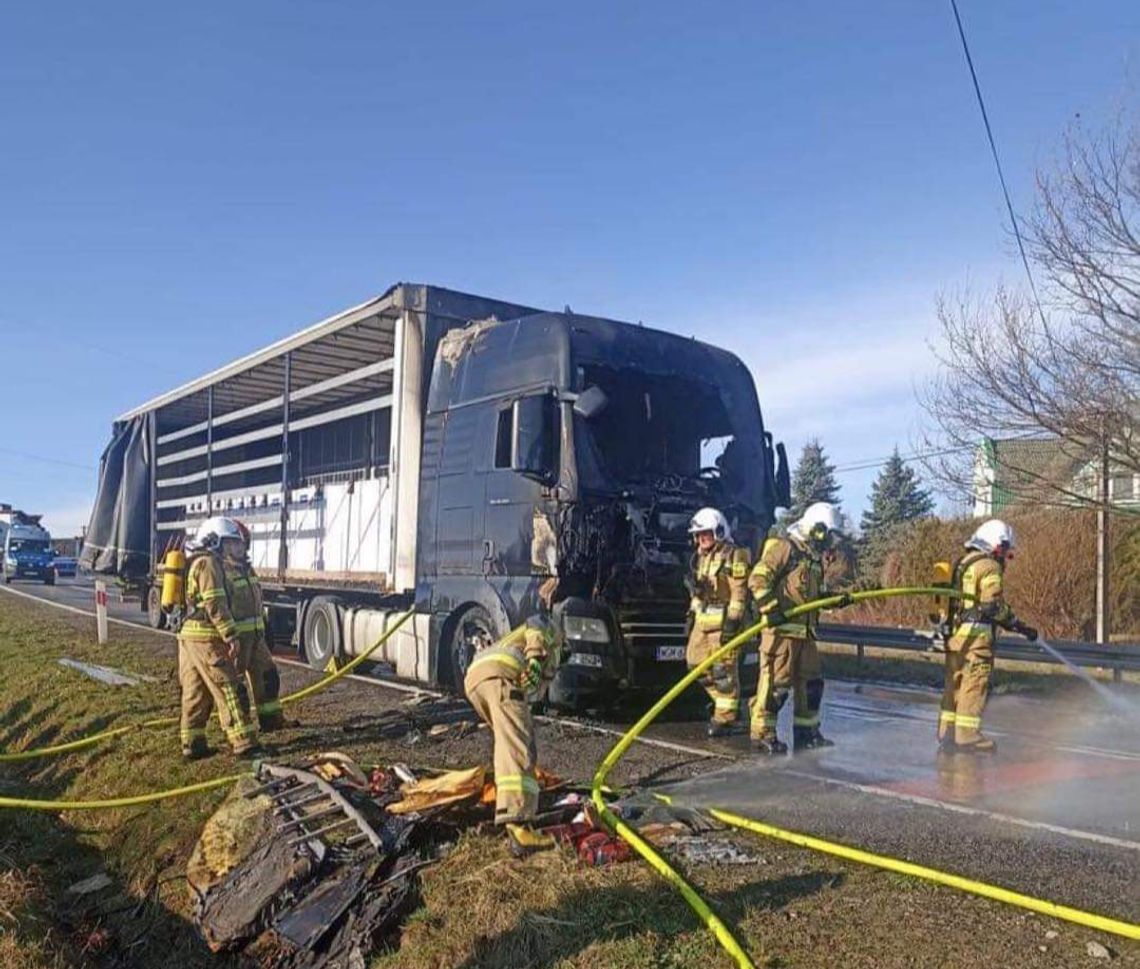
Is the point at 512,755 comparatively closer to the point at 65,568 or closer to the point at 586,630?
the point at 586,630

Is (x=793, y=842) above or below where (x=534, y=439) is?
below

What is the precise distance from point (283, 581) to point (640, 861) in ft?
28.8

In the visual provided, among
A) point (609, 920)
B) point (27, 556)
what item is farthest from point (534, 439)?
point (27, 556)

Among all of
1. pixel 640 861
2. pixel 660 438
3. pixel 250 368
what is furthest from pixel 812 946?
pixel 250 368

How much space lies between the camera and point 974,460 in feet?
49.0

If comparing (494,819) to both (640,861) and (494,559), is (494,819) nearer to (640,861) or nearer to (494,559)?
(640,861)

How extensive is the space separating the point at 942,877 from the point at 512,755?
196 cm

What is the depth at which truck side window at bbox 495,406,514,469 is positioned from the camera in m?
8.15

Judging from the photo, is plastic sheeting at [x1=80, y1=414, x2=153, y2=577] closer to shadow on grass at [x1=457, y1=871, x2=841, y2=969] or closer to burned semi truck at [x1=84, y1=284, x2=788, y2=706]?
burned semi truck at [x1=84, y1=284, x2=788, y2=706]

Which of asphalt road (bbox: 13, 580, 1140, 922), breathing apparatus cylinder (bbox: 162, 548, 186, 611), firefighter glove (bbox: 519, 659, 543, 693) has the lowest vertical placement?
asphalt road (bbox: 13, 580, 1140, 922)

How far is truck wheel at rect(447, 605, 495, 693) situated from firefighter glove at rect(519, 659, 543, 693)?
353 centimetres

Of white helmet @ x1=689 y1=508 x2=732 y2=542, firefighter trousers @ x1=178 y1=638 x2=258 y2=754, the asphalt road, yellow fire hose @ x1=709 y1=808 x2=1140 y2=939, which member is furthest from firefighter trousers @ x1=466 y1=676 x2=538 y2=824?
white helmet @ x1=689 y1=508 x2=732 y2=542

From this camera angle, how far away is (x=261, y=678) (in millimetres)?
7895

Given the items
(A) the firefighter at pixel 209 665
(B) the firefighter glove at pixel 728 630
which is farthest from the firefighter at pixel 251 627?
(B) the firefighter glove at pixel 728 630
